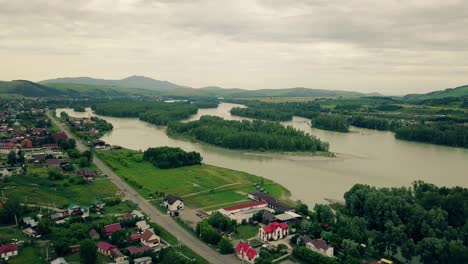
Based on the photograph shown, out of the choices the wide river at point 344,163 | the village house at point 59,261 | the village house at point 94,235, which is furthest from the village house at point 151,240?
the wide river at point 344,163

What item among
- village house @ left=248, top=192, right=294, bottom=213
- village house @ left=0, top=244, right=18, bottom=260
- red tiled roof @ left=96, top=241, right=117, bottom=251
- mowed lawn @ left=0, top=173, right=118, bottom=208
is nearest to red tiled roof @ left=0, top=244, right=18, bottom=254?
village house @ left=0, top=244, right=18, bottom=260

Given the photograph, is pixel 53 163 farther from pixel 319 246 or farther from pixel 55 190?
pixel 319 246

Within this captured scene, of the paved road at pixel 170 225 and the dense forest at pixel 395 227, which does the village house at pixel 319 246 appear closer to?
the dense forest at pixel 395 227

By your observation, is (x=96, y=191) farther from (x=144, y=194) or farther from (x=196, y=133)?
(x=196, y=133)

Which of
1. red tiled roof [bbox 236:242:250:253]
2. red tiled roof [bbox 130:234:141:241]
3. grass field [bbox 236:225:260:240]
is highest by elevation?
red tiled roof [bbox 236:242:250:253]

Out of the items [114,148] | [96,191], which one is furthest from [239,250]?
[114,148]

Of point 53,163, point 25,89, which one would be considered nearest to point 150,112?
point 53,163

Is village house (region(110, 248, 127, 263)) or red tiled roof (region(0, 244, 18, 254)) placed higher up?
red tiled roof (region(0, 244, 18, 254))

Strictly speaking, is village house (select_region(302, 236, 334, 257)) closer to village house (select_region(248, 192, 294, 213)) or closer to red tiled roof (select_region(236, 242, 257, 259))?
red tiled roof (select_region(236, 242, 257, 259))
